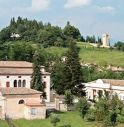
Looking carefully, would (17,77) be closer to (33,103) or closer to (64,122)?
(33,103)

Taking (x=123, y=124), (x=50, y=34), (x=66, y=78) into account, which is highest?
(x=50, y=34)

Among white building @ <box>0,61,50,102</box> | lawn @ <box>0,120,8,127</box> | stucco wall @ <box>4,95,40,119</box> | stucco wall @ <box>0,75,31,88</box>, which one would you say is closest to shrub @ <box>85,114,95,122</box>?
stucco wall @ <box>4,95,40,119</box>

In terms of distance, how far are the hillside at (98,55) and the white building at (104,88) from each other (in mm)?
38674

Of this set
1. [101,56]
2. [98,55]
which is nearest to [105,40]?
[98,55]

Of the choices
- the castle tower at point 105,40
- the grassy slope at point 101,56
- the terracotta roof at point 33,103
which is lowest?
the terracotta roof at point 33,103

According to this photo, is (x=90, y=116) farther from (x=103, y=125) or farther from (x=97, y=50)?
(x=97, y=50)

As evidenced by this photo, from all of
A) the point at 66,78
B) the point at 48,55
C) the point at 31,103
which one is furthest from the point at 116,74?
the point at 31,103

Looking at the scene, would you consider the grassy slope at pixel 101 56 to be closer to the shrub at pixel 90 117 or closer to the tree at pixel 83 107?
the tree at pixel 83 107

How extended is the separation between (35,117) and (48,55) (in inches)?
2061

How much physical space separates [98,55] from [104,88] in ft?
183

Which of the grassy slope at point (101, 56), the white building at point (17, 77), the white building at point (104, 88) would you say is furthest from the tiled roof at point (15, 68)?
the grassy slope at point (101, 56)

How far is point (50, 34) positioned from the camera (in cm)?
13900

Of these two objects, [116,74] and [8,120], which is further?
[116,74]

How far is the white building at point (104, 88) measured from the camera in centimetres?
7147
